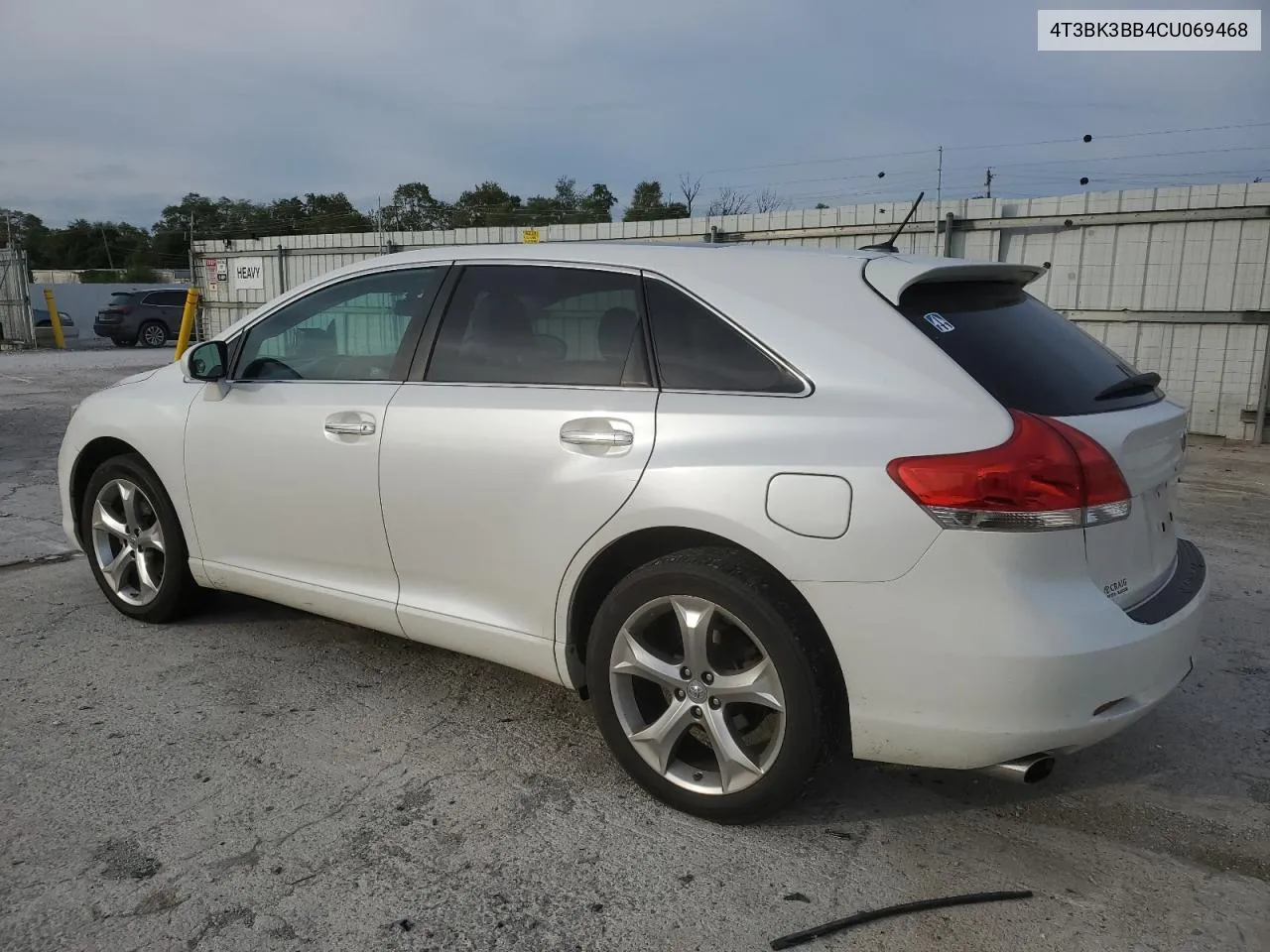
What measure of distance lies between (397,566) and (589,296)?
3.73ft

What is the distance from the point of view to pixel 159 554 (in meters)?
4.34

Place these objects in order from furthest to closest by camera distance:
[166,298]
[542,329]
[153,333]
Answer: [166,298] < [153,333] < [542,329]

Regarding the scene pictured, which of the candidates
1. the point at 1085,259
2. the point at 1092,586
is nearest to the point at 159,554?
the point at 1092,586

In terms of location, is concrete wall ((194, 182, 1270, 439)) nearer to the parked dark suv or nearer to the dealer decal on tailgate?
the dealer decal on tailgate

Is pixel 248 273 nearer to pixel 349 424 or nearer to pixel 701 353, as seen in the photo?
pixel 349 424

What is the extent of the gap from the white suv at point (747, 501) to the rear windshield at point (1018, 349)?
12 millimetres

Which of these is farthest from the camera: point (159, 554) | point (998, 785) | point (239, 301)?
point (239, 301)

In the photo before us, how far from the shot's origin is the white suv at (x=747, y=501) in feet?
7.86

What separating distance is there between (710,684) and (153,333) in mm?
26201

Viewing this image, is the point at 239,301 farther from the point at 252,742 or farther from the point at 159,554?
the point at 252,742

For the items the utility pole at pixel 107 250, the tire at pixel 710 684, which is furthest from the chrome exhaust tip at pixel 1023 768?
the utility pole at pixel 107 250

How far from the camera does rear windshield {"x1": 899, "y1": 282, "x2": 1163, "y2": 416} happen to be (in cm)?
257

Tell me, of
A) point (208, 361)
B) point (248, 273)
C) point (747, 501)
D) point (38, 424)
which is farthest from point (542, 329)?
point (248, 273)

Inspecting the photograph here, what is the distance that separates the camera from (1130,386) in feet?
9.56
